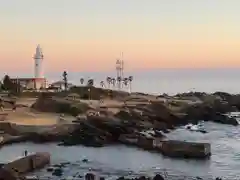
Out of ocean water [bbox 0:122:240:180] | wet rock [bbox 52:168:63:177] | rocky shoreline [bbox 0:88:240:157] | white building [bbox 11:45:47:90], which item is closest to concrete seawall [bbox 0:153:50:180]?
ocean water [bbox 0:122:240:180]

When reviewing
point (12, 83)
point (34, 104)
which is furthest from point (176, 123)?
point (12, 83)

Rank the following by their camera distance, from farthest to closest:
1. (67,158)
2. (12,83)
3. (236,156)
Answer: (12,83)
(236,156)
(67,158)

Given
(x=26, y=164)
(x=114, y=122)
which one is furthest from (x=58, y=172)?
(x=114, y=122)

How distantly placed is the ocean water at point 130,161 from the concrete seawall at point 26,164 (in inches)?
26.3

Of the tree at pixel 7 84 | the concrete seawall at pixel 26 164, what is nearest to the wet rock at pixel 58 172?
the concrete seawall at pixel 26 164

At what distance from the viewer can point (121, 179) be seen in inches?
958

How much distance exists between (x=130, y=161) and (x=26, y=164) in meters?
6.94

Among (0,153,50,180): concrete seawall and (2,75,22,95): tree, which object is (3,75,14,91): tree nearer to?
(2,75,22,95): tree

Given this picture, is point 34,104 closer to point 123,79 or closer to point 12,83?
point 12,83

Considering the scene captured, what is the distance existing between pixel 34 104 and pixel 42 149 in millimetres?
19494

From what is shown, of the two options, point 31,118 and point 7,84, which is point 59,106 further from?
point 7,84

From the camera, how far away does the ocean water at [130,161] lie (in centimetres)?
2717

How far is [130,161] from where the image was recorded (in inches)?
1203

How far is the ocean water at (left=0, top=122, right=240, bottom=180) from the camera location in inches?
1070
